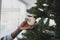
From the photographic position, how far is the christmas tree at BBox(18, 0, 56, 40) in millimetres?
664

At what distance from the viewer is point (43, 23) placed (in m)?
0.68

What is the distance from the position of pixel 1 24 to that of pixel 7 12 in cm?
15

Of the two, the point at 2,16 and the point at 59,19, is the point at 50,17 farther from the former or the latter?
the point at 2,16

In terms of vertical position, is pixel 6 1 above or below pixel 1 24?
above

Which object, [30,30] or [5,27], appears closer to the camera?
[30,30]

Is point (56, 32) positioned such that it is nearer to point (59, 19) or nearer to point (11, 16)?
point (59, 19)

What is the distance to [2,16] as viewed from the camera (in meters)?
1.70

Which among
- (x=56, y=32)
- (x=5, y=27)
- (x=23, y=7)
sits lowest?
(x=5, y=27)

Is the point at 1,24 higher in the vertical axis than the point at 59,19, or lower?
lower

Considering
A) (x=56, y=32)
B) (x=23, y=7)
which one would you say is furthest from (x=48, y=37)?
(x=23, y=7)

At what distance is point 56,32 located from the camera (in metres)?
0.68

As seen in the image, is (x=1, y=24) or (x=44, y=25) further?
(x=1, y=24)

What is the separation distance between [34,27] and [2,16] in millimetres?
1066

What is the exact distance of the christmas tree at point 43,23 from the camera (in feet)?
2.18
